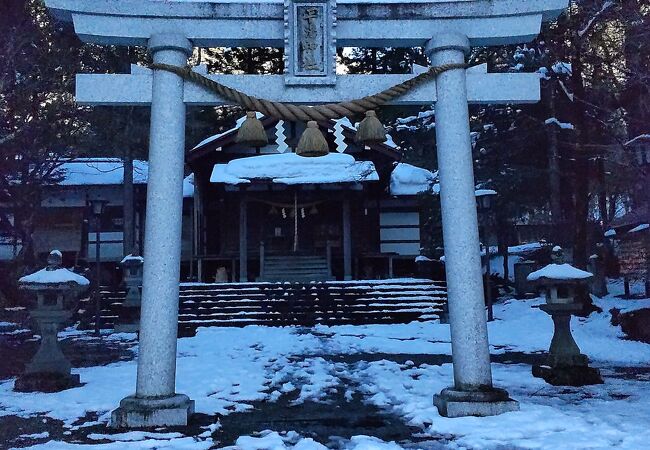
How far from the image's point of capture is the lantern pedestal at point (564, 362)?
7.39 meters

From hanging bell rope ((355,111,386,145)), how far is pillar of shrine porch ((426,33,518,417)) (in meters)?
0.67

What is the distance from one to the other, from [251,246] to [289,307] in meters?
7.03

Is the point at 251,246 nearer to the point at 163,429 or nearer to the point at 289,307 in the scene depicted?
the point at 289,307

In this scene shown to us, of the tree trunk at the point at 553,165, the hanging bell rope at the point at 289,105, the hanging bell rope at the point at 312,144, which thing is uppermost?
the tree trunk at the point at 553,165

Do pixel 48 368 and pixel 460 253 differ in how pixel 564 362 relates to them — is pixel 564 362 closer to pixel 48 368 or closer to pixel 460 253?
pixel 460 253

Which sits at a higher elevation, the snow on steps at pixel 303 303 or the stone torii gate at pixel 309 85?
the stone torii gate at pixel 309 85

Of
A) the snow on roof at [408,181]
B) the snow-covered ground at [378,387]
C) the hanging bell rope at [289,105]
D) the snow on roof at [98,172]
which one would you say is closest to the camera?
the snow-covered ground at [378,387]

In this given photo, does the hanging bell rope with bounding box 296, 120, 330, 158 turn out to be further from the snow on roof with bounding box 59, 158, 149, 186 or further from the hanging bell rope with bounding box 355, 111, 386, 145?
the snow on roof with bounding box 59, 158, 149, 186

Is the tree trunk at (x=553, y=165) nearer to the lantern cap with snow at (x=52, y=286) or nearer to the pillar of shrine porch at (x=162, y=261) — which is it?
the pillar of shrine porch at (x=162, y=261)

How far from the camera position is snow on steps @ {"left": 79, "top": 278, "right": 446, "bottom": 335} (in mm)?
15445

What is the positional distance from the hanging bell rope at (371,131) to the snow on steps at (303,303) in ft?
32.6

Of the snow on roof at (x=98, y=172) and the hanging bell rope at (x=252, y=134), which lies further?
the snow on roof at (x=98, y=172)

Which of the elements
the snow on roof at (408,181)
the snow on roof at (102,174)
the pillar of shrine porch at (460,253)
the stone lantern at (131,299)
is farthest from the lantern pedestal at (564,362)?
the snow on roof at (102,174)

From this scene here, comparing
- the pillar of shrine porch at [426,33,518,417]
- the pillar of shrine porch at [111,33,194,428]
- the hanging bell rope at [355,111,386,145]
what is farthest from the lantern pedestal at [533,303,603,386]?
the pillar of shrine porch at [111,33,194,428]
